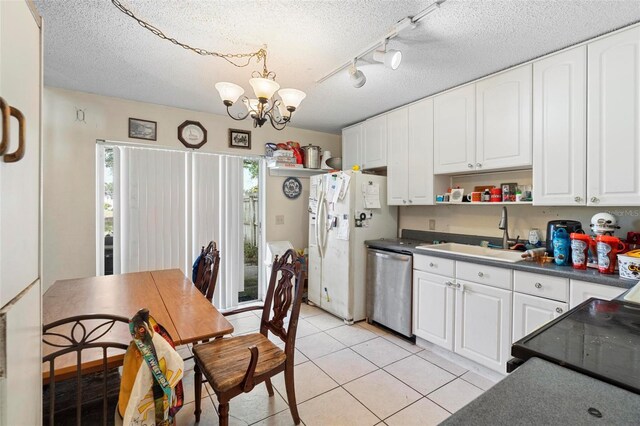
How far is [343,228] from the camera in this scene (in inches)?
128

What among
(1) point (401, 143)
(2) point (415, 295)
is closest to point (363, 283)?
(2) point (415, 295)

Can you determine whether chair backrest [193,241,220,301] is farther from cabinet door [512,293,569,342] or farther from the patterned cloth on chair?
cabinet door [512,293,569,342]

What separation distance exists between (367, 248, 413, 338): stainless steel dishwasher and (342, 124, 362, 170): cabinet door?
4.02 feet

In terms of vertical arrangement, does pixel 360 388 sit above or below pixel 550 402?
below

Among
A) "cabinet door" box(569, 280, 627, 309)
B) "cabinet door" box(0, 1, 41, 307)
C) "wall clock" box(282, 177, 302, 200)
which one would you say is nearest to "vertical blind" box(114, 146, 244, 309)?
"wall clock" box(282, 177, 302, 200)

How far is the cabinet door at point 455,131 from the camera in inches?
102

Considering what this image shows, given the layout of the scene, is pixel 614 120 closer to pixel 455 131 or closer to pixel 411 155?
pixel 455 131

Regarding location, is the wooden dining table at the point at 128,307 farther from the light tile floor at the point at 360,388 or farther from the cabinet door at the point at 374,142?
the cabinet door at the point at 374,142

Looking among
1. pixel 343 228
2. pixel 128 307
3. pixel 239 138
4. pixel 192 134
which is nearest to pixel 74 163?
pixel 192 134

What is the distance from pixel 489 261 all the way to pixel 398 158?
4.87ft

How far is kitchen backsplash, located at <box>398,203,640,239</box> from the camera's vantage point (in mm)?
2082

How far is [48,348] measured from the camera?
46.6 inches

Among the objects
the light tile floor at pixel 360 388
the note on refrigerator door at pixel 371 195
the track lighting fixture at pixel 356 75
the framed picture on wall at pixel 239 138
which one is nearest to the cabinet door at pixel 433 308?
the light tile floor at pixel 360 388

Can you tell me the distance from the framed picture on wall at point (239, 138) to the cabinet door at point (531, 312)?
3.15 m
